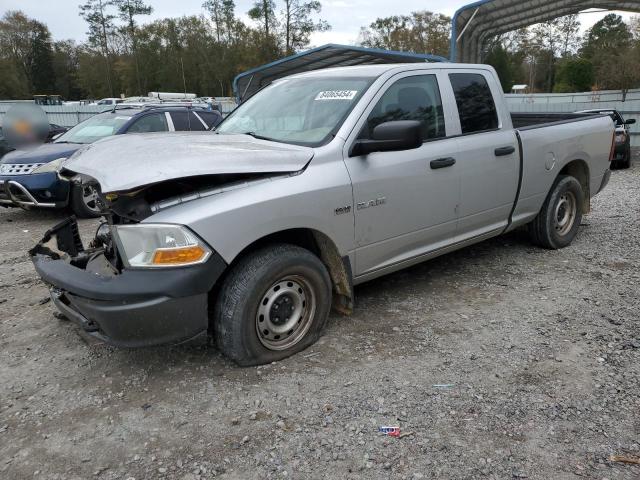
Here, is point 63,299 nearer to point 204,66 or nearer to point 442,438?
point 442,438

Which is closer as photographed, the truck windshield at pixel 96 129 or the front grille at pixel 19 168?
the front grille at pixel 19 168

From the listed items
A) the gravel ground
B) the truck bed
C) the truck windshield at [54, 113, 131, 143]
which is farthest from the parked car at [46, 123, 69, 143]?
the truck bed

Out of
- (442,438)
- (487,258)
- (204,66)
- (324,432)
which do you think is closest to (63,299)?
(324,432)

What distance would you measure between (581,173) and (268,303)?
4.42 metres

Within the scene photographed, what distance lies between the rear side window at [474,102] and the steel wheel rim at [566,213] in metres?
1.63

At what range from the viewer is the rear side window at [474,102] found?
4402 millimetres

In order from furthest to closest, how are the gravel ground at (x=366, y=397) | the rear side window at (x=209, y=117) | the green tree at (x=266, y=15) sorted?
the green tree at (x=266, y=15) → the rear side window at (x=209, y=117) → the gravel ground at (x=366, y=397)

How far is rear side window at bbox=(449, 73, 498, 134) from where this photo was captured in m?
4.40

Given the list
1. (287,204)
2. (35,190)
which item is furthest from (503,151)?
(35,190)

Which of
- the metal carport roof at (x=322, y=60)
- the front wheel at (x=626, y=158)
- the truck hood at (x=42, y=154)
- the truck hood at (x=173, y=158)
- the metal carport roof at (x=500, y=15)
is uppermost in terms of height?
the metal carport roof at (x=500, y=15)

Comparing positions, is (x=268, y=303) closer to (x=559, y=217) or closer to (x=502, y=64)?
(x=559, y=217)

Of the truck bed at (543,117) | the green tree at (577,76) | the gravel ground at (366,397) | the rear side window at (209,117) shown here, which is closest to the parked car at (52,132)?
the rear side window at (209,117)

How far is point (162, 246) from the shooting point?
2.85 m

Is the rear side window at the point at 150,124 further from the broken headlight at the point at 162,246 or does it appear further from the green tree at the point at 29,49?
the green tree at the point at 29,49
